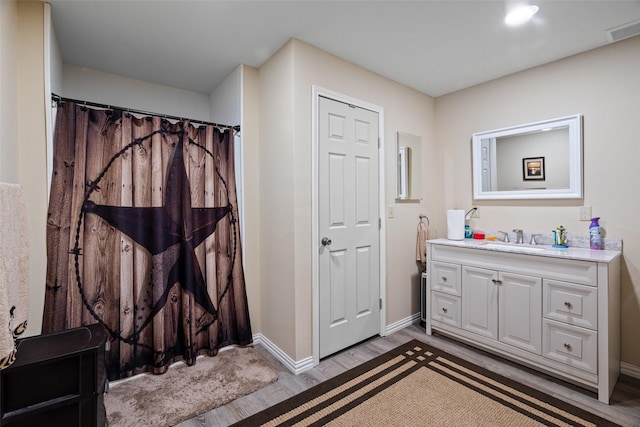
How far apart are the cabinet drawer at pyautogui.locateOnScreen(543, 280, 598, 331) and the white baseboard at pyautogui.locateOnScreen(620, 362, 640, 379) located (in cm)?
67

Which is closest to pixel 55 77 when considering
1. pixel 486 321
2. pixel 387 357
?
pixel 387 357

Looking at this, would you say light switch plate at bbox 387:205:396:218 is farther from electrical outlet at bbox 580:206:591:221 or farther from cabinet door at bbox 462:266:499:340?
electrical outlet at bbox 580:206:591:221

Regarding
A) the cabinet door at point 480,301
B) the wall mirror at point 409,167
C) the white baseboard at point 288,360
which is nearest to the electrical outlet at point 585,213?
the cabinet door at point 480,301

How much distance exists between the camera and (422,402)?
1.84 metres

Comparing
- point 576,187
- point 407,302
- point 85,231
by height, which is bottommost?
point 407,302

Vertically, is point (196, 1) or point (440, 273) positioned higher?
point (196, 1)

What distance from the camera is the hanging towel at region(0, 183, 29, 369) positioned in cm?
105

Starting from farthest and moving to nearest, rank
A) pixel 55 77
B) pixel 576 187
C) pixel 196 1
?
1. pixel 576 187
2. pixel 55 77
3. pixel 196 1

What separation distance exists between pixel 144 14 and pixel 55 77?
0.77 metres

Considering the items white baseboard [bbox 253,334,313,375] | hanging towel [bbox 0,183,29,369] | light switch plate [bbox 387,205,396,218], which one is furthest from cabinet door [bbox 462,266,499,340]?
hanging towel [bbox 0,183,29,369]

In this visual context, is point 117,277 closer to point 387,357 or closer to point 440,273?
point 387,357

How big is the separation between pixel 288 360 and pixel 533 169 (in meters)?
2.60

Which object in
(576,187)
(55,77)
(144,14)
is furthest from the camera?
Result: (576,187)

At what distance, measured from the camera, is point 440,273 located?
2705 mm
